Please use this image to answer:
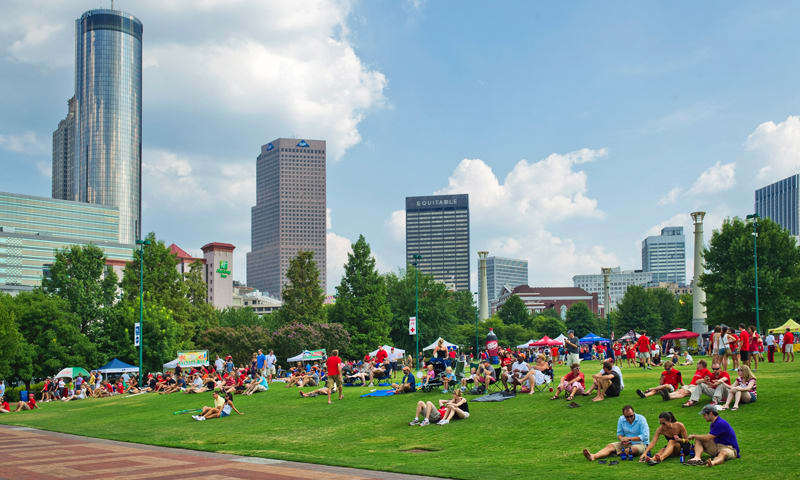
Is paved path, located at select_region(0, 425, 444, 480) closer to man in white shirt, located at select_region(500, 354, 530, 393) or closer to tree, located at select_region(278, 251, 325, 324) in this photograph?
man in white shirt, located at select_region(500, 354, 530, 393)

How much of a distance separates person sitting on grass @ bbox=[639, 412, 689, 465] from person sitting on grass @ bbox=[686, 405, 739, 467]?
0.37 metres

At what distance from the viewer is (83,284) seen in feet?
178

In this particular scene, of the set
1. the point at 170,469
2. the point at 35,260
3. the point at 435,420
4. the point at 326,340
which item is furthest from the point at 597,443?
the point at 35,260

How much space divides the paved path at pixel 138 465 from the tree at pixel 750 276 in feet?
168

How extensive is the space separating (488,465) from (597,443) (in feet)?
9.70

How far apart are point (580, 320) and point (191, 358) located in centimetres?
8664

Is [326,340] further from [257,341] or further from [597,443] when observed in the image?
[597,443]

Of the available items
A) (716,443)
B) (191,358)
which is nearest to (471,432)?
(716,443)

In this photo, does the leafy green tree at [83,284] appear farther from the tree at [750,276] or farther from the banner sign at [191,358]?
the tree at [750,276]

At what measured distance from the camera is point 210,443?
60.2 ft

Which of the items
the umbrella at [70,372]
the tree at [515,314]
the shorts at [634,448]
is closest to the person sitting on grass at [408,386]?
the shorts at [634,448]

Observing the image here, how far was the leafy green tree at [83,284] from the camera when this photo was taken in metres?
53.0

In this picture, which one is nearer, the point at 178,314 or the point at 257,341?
the point at 257,341

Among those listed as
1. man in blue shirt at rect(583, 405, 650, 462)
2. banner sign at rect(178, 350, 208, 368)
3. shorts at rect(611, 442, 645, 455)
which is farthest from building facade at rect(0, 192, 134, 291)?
shorts at rect(611, 442, 645, 455)
